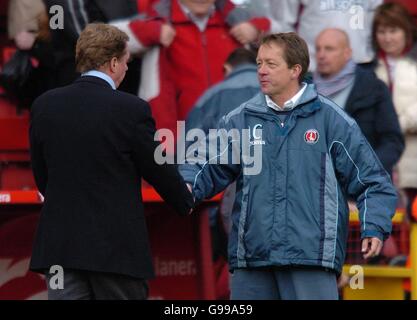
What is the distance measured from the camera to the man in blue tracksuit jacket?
18.6ft

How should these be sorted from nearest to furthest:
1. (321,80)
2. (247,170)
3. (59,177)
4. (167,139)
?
(59,177) < (247,170) < (167,139) < (321,80)

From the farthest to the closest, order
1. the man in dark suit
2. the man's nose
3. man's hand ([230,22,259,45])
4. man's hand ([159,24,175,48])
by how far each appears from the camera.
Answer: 1. man's hand ([230,22,259,45])
2. man's hand ([159,24,175,48])
3. the man's nose
4. the man in dark suit

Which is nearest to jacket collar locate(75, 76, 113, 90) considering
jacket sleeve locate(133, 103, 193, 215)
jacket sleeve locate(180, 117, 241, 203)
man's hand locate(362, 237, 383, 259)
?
jacket sleeve locate(133, 103, 193, 215)

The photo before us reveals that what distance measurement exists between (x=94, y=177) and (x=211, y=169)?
0.75 metres

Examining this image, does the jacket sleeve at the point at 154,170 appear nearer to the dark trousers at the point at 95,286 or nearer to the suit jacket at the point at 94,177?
the suit jacket at the point at 94,177

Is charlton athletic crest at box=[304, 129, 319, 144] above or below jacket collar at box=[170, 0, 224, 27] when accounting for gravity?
below

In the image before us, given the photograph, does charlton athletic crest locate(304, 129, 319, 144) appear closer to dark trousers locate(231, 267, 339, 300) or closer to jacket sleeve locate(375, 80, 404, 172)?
dark trousers locate(231, 267, 339, 300)

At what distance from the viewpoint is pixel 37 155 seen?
5.58m

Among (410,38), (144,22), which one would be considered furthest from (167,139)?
(410,38)

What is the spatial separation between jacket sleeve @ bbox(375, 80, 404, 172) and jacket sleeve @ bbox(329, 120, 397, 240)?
2230mm

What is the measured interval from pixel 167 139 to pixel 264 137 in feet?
6.75

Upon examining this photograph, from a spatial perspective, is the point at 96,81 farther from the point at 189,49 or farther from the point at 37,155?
the point at 189,49

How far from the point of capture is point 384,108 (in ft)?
26.6

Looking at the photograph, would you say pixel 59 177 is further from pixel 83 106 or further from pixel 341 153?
pixel 341 153
